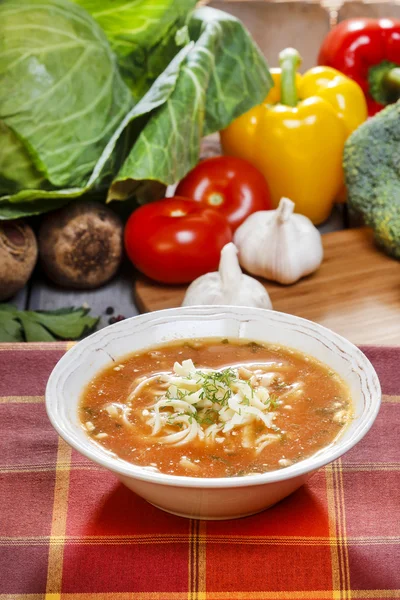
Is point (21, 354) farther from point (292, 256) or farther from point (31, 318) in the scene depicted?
point (292, 256)

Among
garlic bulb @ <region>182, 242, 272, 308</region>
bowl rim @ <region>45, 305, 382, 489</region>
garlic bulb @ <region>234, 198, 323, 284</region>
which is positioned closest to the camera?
bowl rim @ <region>45, 305, 382, 489</region>

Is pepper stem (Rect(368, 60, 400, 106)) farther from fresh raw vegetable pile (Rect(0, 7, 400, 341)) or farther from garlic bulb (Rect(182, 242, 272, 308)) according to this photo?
garlic bulb (Rect(182, 242, 272, 308))

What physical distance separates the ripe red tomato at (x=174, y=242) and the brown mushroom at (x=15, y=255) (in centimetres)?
30

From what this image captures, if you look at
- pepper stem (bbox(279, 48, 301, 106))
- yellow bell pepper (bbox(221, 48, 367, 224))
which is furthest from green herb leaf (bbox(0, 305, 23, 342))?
pepper stem (bbox(279, 48, 301, 106))

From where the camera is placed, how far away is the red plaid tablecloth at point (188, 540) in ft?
3.86

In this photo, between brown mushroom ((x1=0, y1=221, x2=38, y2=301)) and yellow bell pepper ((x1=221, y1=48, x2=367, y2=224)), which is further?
yellow bell pepper ((x1=221, y1=48, x2=367, y2=224))

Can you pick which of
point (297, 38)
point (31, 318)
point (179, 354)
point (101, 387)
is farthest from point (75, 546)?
point (297, 38)

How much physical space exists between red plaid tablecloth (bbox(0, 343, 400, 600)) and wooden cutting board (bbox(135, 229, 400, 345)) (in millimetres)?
797

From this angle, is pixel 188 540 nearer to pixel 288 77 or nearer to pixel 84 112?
pixel 84 112

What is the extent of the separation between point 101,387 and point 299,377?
33cm

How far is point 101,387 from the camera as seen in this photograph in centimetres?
135

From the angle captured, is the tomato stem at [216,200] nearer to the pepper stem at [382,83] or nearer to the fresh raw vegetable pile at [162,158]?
the fresh raw vegetable pile at [162,158]

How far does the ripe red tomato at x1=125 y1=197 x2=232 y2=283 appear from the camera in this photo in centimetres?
242

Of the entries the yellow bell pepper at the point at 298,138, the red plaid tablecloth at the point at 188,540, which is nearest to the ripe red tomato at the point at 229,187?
the yellow bell pepper at the point at 298,138
